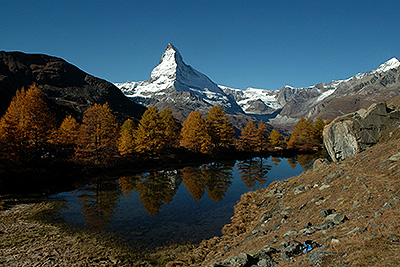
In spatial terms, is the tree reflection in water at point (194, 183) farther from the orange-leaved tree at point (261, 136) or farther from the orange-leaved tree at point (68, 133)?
the orange-leaved tree at point (261, 136)

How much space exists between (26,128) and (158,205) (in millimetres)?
28427

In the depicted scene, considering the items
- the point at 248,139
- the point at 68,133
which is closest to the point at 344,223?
the point at 68,133

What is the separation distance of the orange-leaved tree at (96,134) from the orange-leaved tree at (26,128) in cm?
566

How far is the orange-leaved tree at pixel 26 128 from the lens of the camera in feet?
116

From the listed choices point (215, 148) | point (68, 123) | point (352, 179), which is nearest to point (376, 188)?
point (352, 179)

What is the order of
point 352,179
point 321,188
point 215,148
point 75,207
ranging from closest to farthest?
point 352,179 → point 321,188 → point 75,207 → point 215,148

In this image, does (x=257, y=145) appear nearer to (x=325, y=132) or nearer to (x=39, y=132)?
(x=325, y=132)

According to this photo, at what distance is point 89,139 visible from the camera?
4509 centimetres

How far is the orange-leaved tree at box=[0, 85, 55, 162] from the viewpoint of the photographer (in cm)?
3544

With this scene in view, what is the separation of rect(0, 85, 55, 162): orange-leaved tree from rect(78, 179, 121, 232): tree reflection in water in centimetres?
1245

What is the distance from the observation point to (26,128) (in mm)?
38688

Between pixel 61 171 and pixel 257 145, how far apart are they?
191ft

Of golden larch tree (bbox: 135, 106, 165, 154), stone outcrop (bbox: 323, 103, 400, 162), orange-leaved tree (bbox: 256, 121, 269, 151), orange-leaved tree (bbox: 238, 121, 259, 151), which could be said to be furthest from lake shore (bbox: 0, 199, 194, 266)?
orange-leaved tree (bbox: 256, 121, 269, 151)

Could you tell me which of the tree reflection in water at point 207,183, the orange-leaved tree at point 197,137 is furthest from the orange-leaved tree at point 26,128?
the orange-leaved tree at point 197,137
